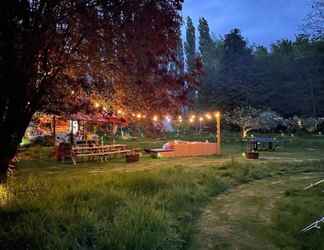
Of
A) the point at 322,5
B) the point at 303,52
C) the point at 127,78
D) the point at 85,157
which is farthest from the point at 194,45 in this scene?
the point at 127,78

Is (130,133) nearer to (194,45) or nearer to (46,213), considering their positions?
(194,45)

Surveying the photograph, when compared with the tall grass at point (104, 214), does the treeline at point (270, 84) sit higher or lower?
higher

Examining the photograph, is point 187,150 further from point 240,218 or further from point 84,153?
point 240,218

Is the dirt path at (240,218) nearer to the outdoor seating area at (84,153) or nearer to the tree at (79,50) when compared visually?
the tree at (79,50)

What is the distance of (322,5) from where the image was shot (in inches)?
289

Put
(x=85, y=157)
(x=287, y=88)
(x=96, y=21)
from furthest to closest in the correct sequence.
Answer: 1. (x=287, y=88)
2. (x=85, y=157)
3. (x=96, y=21)

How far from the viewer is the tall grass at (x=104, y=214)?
3.32 m

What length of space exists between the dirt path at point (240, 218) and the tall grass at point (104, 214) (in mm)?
250

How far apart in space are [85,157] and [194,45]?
129ft

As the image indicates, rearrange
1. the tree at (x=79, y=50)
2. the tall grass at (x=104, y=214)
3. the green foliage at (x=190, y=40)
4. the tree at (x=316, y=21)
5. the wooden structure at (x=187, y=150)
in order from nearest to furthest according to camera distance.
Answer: the tall grass at (x=104, y=214) < the tree at (x=79, y=50) < the tree at (x=316, y=21) < the wooden structure at (x=187, y=150) < the green foliage at (x=190, y=40)

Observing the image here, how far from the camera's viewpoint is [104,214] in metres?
4.31

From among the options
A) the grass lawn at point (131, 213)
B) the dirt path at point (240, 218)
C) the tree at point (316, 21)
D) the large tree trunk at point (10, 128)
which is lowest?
the dirt path at point (240, 218)

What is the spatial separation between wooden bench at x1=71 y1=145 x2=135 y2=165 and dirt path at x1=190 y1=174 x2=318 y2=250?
7176mm

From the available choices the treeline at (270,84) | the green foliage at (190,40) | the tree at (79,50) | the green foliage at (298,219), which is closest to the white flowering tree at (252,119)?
the treeline at (270,84)
